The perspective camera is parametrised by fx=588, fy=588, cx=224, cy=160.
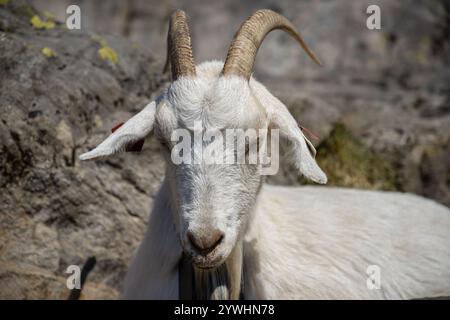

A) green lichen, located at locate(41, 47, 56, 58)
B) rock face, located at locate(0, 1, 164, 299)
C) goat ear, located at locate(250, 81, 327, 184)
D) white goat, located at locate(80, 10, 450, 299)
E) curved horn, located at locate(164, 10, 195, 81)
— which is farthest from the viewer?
green lichen, located at locate(41, 47, 56, 58)

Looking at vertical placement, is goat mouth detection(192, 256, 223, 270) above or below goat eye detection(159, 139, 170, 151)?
below

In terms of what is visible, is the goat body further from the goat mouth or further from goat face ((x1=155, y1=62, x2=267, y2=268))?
the goat mouth

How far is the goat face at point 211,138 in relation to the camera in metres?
3.25

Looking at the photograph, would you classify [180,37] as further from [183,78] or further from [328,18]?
[328,18]

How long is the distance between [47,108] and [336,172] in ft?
10.8

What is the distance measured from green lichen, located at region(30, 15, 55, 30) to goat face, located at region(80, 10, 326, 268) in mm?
2257

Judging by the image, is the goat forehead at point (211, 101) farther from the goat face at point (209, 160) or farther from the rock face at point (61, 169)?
the rock face at point (61, 169)

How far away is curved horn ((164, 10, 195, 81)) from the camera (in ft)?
12.0

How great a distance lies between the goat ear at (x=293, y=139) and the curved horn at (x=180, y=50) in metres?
0.46

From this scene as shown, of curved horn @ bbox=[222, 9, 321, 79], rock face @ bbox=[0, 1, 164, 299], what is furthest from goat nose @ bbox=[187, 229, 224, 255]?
rock face @ bbox=[0, 1, 164, 299]

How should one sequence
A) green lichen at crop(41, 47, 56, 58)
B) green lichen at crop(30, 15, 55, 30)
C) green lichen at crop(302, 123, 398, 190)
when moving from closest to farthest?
green lichen at crop(41, 47, 56, 58) → green lichen at crop(30, 15, 55, 30) → green lichen at crop(302, 123, 398, 190)

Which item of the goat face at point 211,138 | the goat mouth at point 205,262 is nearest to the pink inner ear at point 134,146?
the goat face at point 211,138

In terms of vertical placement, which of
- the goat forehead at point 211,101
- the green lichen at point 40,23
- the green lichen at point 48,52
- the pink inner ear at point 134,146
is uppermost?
the green lichen at point 40,23
